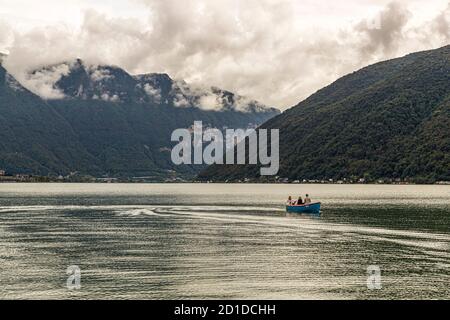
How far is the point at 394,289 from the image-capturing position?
200 ft

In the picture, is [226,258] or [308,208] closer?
[226,258]

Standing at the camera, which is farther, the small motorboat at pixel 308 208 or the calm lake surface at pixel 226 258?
the small motorboat at pixel 308 208

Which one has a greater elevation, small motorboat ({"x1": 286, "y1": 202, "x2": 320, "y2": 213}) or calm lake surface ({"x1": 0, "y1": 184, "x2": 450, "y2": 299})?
small motorboat ({"x1": 286, "y1": 202, "x2": 320, "y2": 213})

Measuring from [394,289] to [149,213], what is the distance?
10856 cm

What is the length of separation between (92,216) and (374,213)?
217 feet

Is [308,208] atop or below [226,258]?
atop

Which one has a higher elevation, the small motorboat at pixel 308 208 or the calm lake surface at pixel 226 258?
the small motorboat at pixel 308 208

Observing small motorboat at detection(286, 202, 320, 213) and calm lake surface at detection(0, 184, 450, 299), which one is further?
small motorboat at detection(286, 202, 320, 213)
